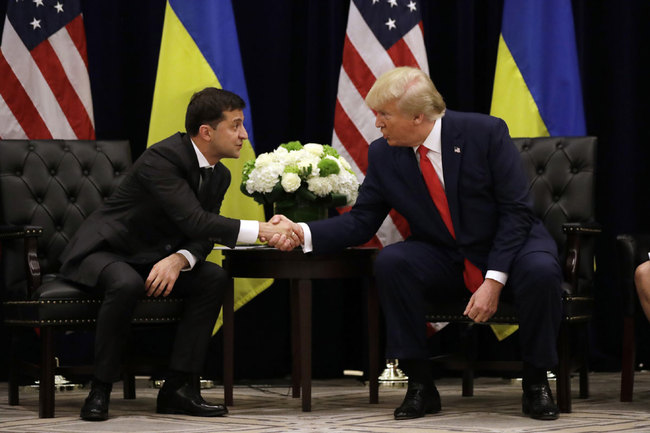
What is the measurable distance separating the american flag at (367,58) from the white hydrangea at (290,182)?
0.86 metres

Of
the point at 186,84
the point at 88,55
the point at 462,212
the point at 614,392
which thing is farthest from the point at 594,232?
the point at 88,55

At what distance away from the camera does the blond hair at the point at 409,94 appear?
12.2ft

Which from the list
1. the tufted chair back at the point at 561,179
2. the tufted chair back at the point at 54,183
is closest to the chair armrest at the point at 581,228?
the tufted chair back at the point at 561,179

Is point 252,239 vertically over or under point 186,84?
under

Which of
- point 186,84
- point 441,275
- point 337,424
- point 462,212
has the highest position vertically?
point 186,84

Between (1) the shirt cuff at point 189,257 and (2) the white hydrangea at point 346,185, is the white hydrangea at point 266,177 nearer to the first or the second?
(2) the white hydrangea at point 346,185

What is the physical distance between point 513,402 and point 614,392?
1.92ft

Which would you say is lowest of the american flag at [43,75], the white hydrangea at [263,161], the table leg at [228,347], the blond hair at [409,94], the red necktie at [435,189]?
the table leg at [228,347]

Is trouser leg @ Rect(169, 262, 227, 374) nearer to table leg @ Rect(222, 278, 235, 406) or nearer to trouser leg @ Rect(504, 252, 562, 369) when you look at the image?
table leg @ Rect(222, 278, 235, 406)

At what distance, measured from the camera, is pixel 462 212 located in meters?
3.77

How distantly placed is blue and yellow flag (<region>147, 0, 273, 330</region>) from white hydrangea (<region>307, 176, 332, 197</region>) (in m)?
0.80

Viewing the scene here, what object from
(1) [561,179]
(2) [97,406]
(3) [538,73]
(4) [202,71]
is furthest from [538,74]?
(2) [97,406]

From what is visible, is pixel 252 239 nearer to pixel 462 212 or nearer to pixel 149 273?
pixel 149 273

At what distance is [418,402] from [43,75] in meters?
2.36
